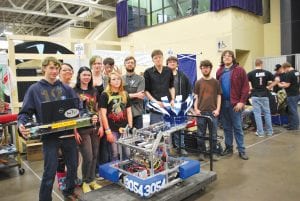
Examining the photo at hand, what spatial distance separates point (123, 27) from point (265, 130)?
8.49 m

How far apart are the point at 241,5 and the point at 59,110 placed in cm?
826

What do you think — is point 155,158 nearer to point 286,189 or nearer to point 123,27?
point 286,189

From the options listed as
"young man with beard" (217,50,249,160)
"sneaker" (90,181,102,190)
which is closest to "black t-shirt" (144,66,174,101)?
"young man with beard" (217,50,249,160)

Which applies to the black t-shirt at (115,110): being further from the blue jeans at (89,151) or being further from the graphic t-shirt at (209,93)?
the graphic t-shirt at (209,93)

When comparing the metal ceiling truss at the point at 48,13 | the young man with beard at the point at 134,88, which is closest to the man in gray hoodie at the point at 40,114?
the young man with beard at the point at 134,88

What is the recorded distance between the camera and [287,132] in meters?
5.56

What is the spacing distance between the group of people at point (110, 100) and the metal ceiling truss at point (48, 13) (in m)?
8.41

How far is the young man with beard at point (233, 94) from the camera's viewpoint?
387 centimetres

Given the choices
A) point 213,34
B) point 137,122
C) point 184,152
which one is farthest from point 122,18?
point 137,122

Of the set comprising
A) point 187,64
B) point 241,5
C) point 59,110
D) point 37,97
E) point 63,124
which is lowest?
point 63,124

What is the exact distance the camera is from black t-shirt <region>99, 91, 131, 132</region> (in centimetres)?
284

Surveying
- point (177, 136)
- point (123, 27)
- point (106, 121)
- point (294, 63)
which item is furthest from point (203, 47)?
point (106, 121)

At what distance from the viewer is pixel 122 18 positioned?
40.1ft

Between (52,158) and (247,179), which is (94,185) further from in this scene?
(247,179)
